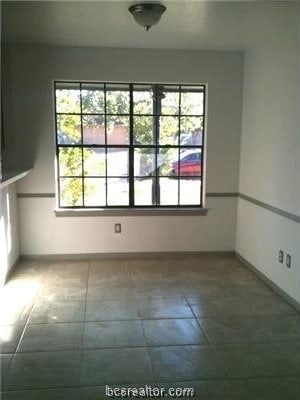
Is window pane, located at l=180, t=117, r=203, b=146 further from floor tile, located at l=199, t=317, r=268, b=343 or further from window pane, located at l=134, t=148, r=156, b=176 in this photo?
floor tile, located at l=199, t=317, r=268, b=343

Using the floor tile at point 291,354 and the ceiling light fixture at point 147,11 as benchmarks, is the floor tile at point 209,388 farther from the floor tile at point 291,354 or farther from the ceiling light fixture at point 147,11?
the ceiling light fixture at point 147,11

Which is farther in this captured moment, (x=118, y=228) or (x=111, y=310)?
(x=118, y=228)

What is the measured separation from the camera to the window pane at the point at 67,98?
450cm

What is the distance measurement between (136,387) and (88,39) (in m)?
3.37

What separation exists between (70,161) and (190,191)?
1529 millimetres

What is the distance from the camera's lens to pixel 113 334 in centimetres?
287

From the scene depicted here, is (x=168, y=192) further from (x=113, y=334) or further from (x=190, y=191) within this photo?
(x=113, y=334)

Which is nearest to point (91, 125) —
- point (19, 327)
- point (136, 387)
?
point (19, 327)

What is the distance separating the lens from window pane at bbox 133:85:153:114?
4605 millimetres

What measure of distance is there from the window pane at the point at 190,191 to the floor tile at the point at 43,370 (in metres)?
2.64

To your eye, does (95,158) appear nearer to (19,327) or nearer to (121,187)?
(121,187)

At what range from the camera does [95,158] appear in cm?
465

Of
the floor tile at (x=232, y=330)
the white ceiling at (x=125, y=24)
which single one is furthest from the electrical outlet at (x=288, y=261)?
the white ceiling at (x=125, y=24)

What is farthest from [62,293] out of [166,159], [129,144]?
[166,159]
